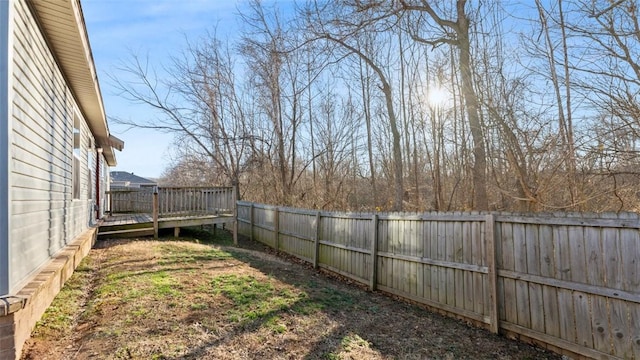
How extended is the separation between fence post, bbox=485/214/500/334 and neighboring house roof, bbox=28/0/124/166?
17.5 feet

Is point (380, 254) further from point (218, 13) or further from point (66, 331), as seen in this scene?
point (218, 13)

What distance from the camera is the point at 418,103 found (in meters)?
12.6

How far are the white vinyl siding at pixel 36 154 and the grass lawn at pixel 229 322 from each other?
0.69 metres

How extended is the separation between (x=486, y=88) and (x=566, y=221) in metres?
5.07

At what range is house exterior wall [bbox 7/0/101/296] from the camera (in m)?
3.12

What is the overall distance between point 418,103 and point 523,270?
9.25m

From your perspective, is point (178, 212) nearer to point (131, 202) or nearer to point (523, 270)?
point (131, 202)

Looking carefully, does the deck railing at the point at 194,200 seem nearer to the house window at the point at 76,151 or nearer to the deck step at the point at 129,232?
the deck step at the point at 129,232

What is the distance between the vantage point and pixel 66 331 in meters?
3.47

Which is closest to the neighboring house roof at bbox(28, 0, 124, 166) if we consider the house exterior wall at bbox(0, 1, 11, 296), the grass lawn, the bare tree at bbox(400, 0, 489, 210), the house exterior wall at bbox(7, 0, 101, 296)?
the house exterior wall at bbox(7, 0, 101, 296)

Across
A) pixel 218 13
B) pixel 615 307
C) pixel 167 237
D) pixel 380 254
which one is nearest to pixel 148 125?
pixel 218 13

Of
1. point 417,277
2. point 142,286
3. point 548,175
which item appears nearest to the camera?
point 142,286

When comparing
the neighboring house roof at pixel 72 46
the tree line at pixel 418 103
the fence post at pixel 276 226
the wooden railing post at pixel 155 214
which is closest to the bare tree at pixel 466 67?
the tree line at pixel 418 103

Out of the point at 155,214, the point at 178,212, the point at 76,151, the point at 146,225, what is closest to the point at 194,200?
the point at 178,212
